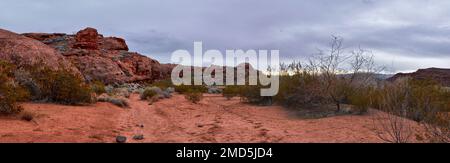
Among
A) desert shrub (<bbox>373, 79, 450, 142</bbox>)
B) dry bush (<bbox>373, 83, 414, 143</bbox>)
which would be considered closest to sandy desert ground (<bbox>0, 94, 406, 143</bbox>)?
dry bush (<bbox>373, 83, 414, 143</bbox>)

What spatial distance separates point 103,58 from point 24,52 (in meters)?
16.2

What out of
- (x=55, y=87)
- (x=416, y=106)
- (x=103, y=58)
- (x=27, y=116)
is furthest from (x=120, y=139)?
(x=103, y=58)

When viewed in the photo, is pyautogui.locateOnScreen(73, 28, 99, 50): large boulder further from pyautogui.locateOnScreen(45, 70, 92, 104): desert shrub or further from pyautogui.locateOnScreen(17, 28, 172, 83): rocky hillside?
pyautogui.locateOnScreen(45, 70, 92, 104): desert shrub

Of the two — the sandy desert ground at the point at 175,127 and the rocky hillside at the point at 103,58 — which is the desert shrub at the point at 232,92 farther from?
the rocky hillside at the point at 103,58

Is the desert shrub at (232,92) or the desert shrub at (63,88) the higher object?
the desert shrub at (63,88)

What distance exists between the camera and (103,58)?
3531 cm

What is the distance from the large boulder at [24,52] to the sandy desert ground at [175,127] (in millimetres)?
6728

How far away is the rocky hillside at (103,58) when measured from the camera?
32875mm

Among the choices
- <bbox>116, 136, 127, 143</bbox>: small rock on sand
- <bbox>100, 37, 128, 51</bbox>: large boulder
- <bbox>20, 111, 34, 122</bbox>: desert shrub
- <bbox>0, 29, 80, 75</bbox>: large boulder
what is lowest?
<bbox>116, 136, 127, 143</bbox>: small rock on sand

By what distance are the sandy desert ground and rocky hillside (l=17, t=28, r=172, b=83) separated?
17.3 m

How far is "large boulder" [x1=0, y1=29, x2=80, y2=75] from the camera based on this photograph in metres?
17.9

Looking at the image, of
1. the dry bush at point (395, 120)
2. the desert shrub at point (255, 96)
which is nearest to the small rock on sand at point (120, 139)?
the dry bush at point (395, 120)

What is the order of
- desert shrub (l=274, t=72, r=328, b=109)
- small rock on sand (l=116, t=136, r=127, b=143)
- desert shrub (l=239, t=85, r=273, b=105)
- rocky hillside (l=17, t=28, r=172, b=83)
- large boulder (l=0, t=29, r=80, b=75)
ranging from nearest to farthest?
small rock on sand (l=116, t=136, r=127, b=143) → desert shrub (l=274, t=72, r=328, b=109) → desert shrub (l=239, t=85, r=273, b=105) → large boulder (l=0, t=29, r=80, b=75) → rocky hillside (l=17, t=28, r=172, b=83)
